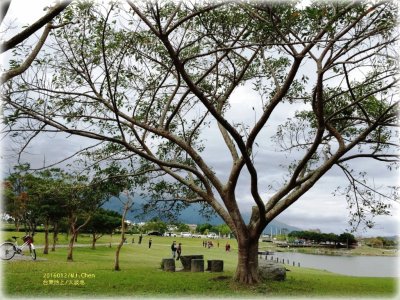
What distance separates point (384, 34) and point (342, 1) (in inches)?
55.3

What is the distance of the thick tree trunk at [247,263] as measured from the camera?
38.8 feet

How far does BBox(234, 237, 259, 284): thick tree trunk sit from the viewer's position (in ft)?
38.8

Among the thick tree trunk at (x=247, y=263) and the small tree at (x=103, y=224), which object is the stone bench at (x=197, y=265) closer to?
the thick tree trunk at (x=247, y=263)

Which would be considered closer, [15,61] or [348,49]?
[15,61]

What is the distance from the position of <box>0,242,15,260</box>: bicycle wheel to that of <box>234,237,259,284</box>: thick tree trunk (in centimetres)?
801

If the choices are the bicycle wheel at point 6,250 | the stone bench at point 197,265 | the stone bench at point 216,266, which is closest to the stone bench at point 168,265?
the stone bench at point 197,265

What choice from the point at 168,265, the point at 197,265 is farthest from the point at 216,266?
the point at 168,265

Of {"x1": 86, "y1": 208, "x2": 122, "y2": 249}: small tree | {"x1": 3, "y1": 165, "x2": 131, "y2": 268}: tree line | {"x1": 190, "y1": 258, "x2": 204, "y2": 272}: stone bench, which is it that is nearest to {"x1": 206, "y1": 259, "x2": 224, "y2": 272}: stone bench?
{"x1": 190, "y1": 258, "x2": 204, "y2": 272}: stone bench

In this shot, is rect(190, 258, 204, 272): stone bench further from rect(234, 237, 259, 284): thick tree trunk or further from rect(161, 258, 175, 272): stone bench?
rect(234, 237, 259, 284): thick tree trunk

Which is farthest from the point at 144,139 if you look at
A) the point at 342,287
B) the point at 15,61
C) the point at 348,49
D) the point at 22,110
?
the point at 342,287

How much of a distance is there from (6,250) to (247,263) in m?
8.45

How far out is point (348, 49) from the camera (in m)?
8.76

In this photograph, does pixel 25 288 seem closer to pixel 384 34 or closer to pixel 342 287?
pixel 342 287

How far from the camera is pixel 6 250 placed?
1487 cm
